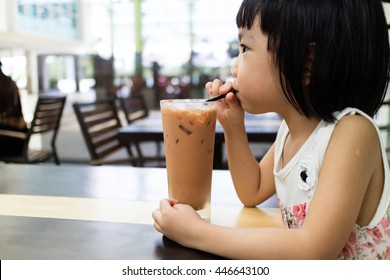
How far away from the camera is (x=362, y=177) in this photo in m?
0.56

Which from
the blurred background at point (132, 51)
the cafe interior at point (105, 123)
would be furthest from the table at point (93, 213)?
the blurred background at point (132, 51)

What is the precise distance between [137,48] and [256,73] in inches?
222

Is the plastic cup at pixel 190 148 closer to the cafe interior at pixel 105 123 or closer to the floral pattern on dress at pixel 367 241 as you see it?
the cafe interior at pixel 105 123

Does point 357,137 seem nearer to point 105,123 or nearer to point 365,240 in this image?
point 365,240

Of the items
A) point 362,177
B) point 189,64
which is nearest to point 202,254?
point 362,177

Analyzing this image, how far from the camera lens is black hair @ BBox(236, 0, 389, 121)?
58cm

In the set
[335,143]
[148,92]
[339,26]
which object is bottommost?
[148,92]

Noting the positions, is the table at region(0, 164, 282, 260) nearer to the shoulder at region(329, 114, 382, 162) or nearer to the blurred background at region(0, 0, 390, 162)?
the shoulder at region(329, 114, 382, 162)

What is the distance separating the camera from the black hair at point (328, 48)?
58cm

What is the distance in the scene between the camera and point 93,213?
2.34 ft

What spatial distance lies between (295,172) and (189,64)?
198 inches

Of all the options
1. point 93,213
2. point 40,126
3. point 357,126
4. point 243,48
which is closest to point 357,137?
point 357,126

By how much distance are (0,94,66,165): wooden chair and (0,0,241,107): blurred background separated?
2.07m

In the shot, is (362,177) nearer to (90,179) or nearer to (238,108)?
(238,108)
